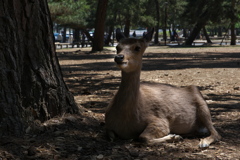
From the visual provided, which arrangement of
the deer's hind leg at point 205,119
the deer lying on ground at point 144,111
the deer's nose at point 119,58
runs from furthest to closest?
the deer's hind leg at point 205,119
the deer lying on ground at point 144,111
the deer's nose at point 119,58

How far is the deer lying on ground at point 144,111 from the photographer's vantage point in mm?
5113

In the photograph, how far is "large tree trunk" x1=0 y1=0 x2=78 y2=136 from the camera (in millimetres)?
5188

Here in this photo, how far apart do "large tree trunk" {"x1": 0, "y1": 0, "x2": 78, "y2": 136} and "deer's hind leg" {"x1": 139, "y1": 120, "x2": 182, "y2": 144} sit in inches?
60.6

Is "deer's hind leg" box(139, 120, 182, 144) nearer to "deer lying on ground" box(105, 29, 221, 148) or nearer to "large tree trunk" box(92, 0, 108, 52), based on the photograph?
"deer lying on ground" box(105, 29, 221, 148)

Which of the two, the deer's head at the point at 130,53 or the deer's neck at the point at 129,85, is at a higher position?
the deer's head at the point at 130,53

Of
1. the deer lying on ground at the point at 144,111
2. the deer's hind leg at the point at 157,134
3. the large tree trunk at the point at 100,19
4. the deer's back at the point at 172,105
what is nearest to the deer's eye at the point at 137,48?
the deer lying on ground at the point at 144,111

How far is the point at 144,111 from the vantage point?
5.37 meters

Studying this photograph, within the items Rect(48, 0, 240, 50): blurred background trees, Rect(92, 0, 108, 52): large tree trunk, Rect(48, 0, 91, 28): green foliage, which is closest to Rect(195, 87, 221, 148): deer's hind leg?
Rect(48, 0, 240, 50): blurred background trees

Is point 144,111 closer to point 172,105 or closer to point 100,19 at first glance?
point 172,105

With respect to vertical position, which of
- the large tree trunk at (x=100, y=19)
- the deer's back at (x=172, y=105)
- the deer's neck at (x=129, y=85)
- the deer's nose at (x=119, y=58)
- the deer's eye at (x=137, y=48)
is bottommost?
the deer's back at (x=172, y=105)

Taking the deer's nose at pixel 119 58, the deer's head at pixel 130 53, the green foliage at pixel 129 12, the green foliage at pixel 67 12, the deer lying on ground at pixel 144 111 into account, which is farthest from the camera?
the green foliage at pixel 129 12

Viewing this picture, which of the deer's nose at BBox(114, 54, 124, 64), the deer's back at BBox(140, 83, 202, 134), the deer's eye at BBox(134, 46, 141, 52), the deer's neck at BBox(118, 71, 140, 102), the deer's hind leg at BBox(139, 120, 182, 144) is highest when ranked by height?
the deer's eye at BBox(134, 46, 141, 52)

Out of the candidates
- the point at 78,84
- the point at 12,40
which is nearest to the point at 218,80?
the point at 78,84

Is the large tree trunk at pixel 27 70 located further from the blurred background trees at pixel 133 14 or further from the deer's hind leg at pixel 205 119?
the blurred background trees at pixel 133 14
